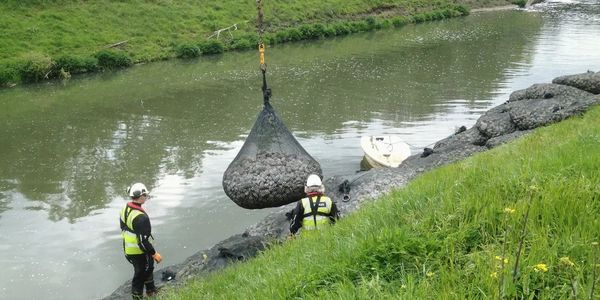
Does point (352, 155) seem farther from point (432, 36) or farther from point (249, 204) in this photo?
point (432, 36)

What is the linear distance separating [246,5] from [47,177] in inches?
→ 1714

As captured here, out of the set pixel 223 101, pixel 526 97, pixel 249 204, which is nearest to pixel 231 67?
pixel 223 101

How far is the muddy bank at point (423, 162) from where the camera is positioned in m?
10.4

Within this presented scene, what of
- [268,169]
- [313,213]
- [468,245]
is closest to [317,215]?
[313,213]

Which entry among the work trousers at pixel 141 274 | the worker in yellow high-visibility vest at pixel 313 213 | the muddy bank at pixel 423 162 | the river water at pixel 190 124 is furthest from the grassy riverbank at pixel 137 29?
the worker in yellow high-visibility vest at pixel 313 213

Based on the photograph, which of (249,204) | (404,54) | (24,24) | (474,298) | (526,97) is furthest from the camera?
(404,54)

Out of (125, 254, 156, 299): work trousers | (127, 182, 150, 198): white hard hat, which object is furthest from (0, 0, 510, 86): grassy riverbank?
(127, 182, 150, 198): white hard hat

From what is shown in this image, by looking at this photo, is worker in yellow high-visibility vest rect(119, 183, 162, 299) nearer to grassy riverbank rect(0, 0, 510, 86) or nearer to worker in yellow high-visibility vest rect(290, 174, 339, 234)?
worker in yellow high-visibility vest rect(290, 174, 339, 234)

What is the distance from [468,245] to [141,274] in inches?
280

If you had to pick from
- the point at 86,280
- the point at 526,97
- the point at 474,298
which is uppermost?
the point at 474,298

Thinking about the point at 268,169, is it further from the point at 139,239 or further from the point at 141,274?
the point at 139,239

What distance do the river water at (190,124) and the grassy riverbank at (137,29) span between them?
6.84 feet

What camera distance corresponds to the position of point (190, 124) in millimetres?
25391

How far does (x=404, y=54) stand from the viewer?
44.8 m
